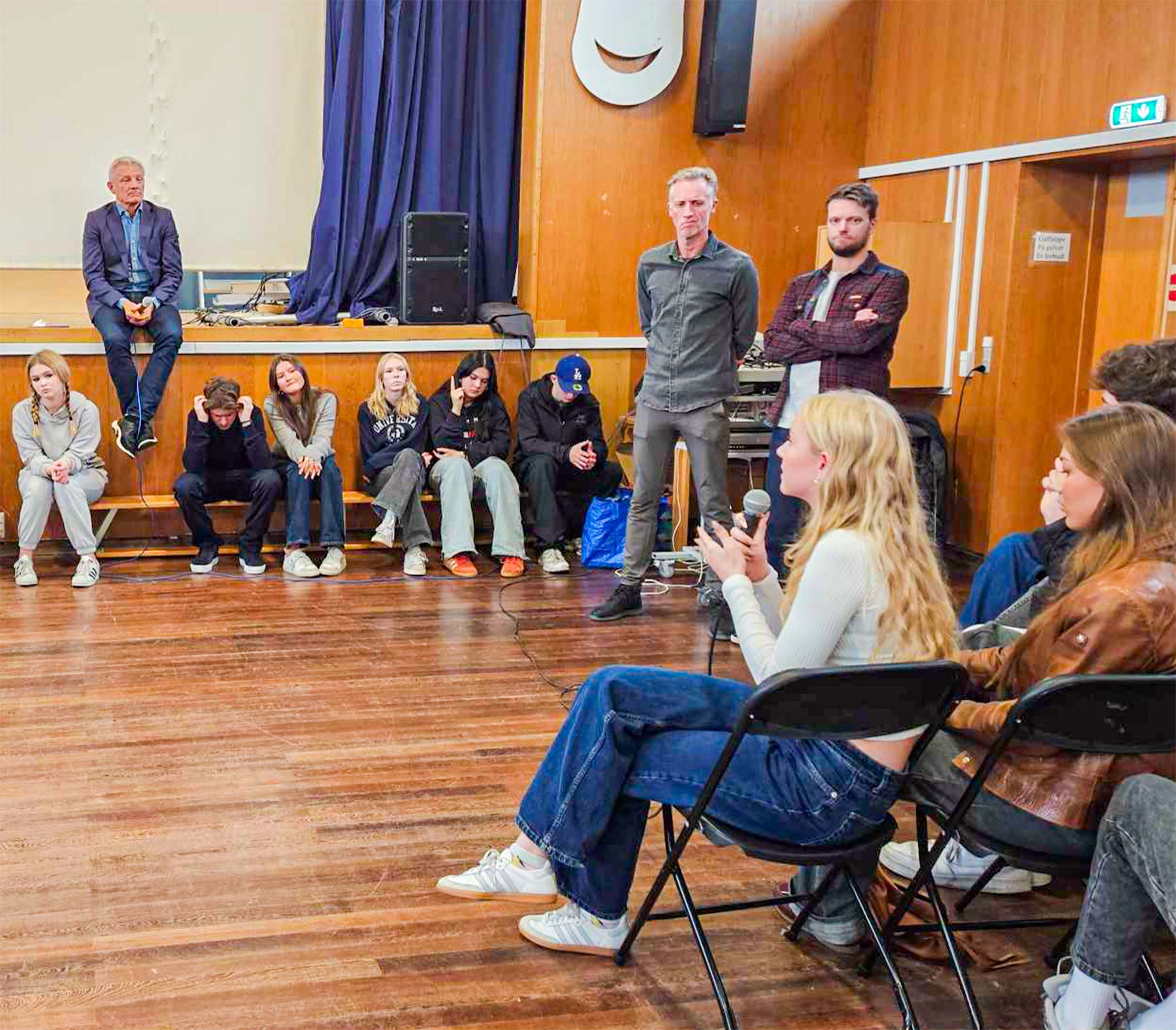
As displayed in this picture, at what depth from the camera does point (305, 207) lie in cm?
693

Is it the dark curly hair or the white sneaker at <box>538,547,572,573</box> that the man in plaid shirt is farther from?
the dark curly hair

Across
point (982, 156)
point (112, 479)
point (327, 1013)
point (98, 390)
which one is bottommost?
point (327, 1013)

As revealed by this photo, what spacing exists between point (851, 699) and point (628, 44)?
5.22 meters

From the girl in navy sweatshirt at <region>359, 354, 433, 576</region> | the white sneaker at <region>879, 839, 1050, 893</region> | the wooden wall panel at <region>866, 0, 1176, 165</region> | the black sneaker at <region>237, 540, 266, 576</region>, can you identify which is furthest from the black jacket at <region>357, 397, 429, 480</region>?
the white sneaker at <region>879, 839, 1050, 893</region>

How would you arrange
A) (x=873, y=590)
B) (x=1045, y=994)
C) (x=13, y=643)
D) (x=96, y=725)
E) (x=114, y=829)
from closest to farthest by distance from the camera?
(x=873, y=590)
(x=1045, y=994)
(x=114, y=829)
(x=96, y=725)
(x=13, y=643)

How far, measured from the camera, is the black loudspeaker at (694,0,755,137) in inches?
267

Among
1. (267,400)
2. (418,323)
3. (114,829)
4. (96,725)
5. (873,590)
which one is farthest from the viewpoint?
(418,323)

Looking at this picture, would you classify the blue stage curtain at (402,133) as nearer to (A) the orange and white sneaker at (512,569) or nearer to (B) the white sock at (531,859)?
(A) the orange and white sneaker at (512,569)

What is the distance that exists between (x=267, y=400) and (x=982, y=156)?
11.6 ft

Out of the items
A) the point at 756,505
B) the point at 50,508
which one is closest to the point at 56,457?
the point at 50,508

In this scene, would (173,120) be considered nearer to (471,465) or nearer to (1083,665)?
(471,465)

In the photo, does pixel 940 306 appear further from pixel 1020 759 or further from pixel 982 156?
pixel 1020 759

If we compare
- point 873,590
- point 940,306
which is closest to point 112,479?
point 940,306

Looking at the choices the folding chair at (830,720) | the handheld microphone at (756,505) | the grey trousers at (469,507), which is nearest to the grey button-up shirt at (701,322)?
the grey trousers at (469,507)
